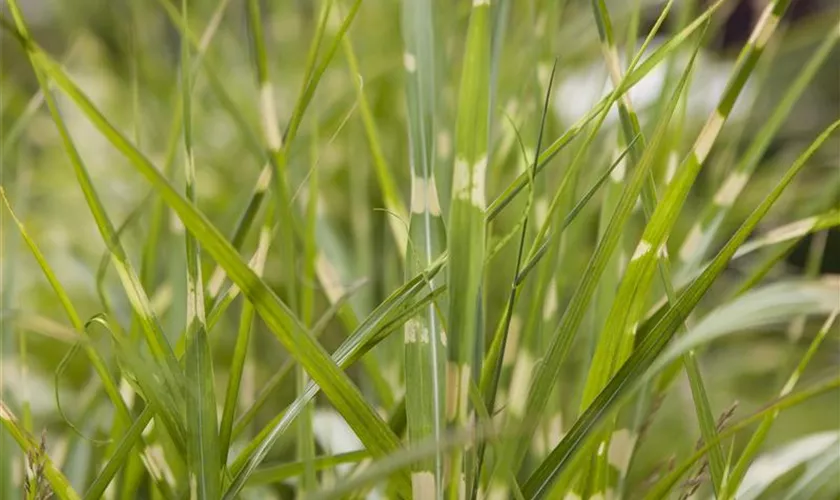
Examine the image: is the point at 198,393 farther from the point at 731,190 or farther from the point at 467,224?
the point at 731,190

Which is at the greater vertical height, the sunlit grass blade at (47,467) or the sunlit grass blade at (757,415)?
the sunlit grass blade at (47,467)

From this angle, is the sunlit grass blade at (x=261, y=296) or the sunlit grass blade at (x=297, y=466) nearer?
the sunlit grass blade at (x=261, y=296)

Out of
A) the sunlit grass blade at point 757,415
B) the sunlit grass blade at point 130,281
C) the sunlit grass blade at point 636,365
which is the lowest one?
the sunlit grass blade at point 757,415

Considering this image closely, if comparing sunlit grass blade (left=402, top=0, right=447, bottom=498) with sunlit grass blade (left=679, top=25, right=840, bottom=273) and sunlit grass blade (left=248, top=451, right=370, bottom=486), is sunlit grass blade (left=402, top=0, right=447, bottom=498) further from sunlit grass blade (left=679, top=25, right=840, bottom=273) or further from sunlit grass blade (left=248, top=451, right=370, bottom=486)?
sunlit grass blade (left=679, top=25, right=840, bottom=273)

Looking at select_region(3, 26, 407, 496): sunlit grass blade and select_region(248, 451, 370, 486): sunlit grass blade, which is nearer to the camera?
select_region(3, 26, 407, 496): sunlit grass blade

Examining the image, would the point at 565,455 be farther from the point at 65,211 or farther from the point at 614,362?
the point at 65,211

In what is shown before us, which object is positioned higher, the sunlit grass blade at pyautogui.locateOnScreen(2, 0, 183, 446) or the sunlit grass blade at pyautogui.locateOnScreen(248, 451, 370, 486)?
the sunlit grass blade at pyautogui.locateOnScreen(2, 0, 183, 446)

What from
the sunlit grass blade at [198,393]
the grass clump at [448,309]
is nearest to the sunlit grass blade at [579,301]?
the grass clump at [448,309]

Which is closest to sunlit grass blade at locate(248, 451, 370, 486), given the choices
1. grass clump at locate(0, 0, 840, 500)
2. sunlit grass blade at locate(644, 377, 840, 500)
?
grass clump at locate(0, 0, 840, 500)

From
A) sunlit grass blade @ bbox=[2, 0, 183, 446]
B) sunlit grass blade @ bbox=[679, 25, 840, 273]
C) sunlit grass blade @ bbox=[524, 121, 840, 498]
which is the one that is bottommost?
sunlit grass blade @ bbox=[524, 121, 840, 498]

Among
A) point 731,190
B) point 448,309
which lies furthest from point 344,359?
point 731,190

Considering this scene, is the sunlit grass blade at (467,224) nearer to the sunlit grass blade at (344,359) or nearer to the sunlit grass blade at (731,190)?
the sunlit grass blade at (344,359)

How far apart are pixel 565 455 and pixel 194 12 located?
3.27 ft

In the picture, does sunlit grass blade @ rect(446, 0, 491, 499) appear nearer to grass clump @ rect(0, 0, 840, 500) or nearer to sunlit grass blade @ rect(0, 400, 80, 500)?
grass clump @ rect(0, 0, 840, 500)
